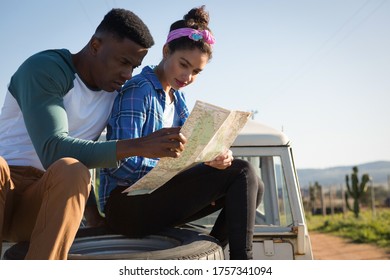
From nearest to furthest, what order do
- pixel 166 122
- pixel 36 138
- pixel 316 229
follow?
pixel 36 138 < pixel 166 122 < pixel 316 229

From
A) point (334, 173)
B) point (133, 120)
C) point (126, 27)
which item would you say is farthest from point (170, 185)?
point (334, 173)

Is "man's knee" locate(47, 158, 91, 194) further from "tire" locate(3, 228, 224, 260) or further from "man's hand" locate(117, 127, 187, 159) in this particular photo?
"tire" locate(3, 228, 224, 260)

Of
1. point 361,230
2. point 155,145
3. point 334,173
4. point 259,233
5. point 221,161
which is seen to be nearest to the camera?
point 155,145

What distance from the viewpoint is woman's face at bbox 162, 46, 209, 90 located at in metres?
2.15

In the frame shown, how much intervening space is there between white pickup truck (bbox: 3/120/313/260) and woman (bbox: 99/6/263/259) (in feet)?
0.24

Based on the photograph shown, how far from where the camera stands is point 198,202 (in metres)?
1.97

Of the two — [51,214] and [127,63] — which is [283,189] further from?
[51,214]

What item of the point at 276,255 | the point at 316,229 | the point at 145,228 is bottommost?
the point at 316,229

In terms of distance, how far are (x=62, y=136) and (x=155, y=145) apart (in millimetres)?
290

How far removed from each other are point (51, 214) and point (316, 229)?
1415cm

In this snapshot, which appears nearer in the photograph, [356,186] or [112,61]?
[112,61]

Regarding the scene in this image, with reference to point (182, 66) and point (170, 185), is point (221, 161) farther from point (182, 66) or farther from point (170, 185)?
point (182, 66)
